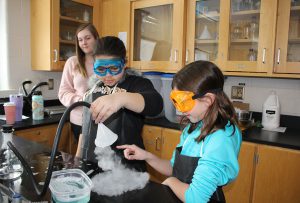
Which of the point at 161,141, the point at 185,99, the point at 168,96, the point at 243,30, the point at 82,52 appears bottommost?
the point at 161,141

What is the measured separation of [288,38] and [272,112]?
62 cm

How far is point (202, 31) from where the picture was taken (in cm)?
255

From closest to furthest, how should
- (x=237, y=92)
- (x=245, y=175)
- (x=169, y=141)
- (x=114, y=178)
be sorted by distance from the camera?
1. (x=114, y=178)
2. (x=245, y=175)
3. (x=169, y=141)
4. (x=237, y=92)

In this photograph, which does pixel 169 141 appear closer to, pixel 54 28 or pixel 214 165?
pixel 214 165

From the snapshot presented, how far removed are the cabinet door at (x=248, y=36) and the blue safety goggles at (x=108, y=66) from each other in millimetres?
1291

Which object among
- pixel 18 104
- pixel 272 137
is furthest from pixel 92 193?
pixel 18 104

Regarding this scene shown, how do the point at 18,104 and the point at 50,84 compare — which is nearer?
the point at 18,104

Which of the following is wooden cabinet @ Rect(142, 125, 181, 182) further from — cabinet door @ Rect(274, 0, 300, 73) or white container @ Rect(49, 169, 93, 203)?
white container @ Rect(49, 169, 93, 203)

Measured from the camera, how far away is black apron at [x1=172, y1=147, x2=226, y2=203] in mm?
1063

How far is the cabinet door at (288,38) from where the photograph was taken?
2.08 metres

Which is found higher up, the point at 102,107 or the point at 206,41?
the point at 206,41

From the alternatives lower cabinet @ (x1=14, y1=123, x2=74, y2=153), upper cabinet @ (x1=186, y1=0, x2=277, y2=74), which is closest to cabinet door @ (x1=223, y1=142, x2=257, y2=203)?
upper cabinet @ (x1=186, y1=0, x2=277, y2=74)

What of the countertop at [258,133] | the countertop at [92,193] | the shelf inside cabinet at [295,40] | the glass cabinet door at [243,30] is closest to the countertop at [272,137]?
the countertop at [258,133]

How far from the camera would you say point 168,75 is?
8.65ft
